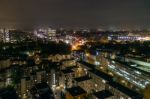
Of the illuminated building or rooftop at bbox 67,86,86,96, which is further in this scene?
rooftop at bbox 67,86,86,96

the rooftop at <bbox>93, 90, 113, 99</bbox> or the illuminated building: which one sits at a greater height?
the rooftop at <bbox>93, 90, 113, 99</bbox>

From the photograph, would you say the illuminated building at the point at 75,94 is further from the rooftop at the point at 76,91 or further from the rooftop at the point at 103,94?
the rooftop at the point at 103,94

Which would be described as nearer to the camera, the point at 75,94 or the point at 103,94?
the point at 103,94

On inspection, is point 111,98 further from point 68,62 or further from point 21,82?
point 68,62

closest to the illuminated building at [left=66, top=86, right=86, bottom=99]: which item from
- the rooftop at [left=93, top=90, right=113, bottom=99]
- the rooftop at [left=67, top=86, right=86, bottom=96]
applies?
the rooftop at [left=67, top=86, right=86, bottom=96]

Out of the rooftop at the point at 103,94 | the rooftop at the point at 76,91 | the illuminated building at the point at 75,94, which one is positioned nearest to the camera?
the rooftop at the point at 103,94

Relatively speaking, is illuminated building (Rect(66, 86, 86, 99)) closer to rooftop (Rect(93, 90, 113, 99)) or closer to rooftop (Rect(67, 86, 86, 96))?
rooftop (Rect(67, 86, 86, 96))

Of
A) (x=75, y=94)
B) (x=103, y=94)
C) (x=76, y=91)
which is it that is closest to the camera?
(x=103, y=94)

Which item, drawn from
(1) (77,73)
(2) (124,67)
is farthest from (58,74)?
(2) (124,67)

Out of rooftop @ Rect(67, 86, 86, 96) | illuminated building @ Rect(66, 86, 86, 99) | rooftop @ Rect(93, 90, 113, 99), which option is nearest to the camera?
rooftop @ Rect(93, 90, 113, 99)

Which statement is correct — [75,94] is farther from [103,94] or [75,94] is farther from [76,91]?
[103,94]

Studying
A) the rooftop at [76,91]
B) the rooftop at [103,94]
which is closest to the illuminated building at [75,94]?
the rooftop at [76,91]

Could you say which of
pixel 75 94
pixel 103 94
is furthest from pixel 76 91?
pixel 103 94
